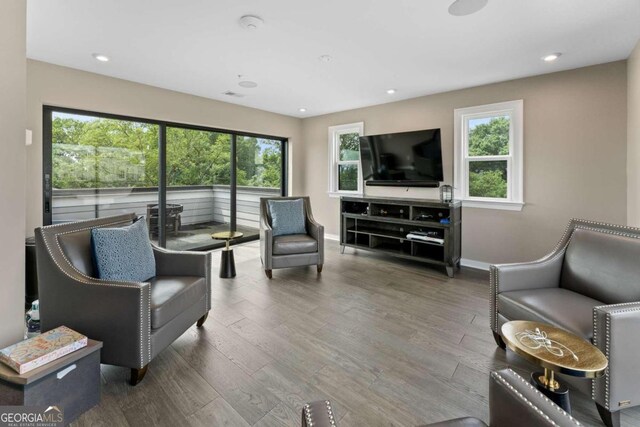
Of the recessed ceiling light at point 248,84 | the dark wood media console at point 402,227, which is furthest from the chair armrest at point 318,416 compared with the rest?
the recessed ceiling light at point 248,84

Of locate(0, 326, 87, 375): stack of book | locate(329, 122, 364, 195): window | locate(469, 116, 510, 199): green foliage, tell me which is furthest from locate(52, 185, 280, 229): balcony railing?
locate(469, 116, 510, 199): green foliage

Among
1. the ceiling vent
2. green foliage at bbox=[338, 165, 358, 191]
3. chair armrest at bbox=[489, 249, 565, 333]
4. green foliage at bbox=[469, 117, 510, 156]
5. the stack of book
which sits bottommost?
the stack of book

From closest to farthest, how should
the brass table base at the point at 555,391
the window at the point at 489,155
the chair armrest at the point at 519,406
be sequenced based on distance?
the chair armrest at the point at 519,406
the brass table base at the point at 555,391
the window at the point at 489,155

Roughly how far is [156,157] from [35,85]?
1.47 m

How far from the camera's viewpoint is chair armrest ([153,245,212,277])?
8.07 ft

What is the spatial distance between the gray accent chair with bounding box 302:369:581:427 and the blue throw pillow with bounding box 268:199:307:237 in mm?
3308

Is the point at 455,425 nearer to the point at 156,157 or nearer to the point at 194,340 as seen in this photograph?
the point at 194,340

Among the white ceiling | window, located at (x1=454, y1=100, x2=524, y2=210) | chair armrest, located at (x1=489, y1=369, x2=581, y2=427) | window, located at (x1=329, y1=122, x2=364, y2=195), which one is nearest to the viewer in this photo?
chair armrest, located at (x1=489, y1=369, x2=581, y2=427)

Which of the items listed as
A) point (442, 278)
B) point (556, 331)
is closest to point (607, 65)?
point (442, 278)

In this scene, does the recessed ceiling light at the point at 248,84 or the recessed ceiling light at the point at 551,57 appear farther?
the recessed ceiling light at the point at 248,84

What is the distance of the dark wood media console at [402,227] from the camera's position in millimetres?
3980

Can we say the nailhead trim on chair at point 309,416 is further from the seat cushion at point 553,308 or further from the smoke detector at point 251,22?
the smoke detector at point 251,22

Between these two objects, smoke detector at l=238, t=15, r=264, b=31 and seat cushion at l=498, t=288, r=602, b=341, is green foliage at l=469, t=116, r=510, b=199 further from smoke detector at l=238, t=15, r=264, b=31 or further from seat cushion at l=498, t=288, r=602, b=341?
smoke detector at l=238, t=15, r=264, b=31

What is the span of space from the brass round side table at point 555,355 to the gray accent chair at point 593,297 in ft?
0.68
